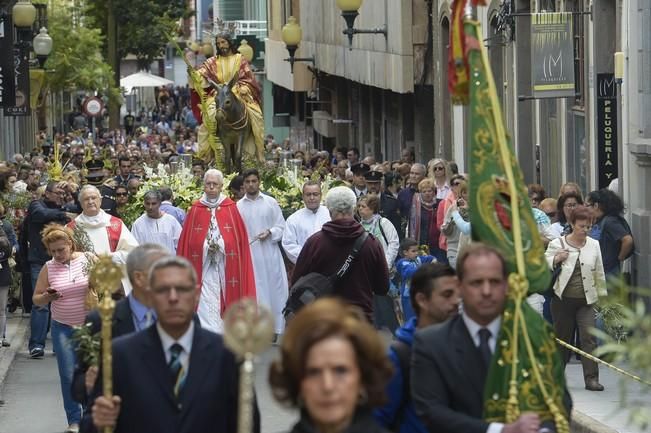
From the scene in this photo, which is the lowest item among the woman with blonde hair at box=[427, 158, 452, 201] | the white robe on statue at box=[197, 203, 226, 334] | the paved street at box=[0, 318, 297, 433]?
the paved street at box=[0, 318, 297, 433]

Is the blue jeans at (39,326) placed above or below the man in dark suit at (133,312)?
below

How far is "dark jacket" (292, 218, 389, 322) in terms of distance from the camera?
1286cm

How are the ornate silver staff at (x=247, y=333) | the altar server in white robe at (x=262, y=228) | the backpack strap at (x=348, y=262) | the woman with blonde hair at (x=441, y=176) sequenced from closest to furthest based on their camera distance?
the ornate silver staff at (x=247, y=333)
the backpack strap at (x=348, y=262)
the altar server in white robe at (x=262, y=228)
the woman with blonde hair at (x=441, y=176)

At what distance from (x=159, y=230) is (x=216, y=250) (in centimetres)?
73

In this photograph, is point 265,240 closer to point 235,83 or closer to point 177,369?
point 235,83

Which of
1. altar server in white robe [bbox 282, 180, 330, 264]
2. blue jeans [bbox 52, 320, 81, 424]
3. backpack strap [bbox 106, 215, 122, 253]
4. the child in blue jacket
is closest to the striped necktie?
blue jeans [bbox 52, 320, 81, 424]

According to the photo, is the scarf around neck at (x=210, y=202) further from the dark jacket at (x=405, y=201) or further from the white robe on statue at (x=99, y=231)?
the dark jacket at (x=405, y=201)

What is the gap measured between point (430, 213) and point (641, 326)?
14173 millimetres

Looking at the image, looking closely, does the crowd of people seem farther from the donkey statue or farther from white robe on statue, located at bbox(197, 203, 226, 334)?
the donkey statue

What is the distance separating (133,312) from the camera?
8344mm

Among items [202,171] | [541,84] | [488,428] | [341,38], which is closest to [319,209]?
[541,84]

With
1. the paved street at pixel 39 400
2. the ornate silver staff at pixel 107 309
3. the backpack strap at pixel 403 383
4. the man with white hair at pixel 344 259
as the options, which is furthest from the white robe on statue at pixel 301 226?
the backpack strap at pixel 403 383

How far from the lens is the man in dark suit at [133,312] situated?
26.7 ft

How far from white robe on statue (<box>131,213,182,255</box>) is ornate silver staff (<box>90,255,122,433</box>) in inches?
380
